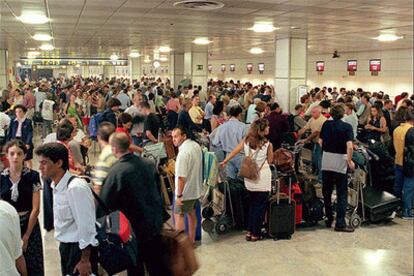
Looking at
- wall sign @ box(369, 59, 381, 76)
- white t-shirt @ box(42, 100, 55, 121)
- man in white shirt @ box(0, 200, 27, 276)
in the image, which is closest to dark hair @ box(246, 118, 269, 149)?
man in white shirt @ box(0, 200, 27, 276)

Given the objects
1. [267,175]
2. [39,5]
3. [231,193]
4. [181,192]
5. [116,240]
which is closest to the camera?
[116,240]

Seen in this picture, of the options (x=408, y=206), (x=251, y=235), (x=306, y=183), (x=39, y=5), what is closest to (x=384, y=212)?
(x=408, y=206)

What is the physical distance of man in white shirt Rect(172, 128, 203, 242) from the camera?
567cm

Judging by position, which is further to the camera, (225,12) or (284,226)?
(225,12)

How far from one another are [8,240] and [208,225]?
15.2 ft

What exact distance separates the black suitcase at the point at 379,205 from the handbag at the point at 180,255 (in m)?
5.59

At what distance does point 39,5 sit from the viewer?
9.53 m

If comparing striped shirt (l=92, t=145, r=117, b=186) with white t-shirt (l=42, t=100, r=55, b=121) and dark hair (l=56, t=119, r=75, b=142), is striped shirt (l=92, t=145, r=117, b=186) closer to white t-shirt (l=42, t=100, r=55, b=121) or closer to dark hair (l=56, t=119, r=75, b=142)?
dark hair (l=56, t=119, r=75, b=142)

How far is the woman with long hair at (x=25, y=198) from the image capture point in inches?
151

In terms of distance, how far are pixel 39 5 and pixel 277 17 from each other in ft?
17.7

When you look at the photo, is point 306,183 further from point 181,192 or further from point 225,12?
point 225,12

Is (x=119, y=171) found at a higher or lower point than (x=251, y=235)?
higher

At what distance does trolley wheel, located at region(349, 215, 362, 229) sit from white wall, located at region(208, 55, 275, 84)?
27.0 m

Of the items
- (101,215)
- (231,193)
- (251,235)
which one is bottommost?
(251,235)
